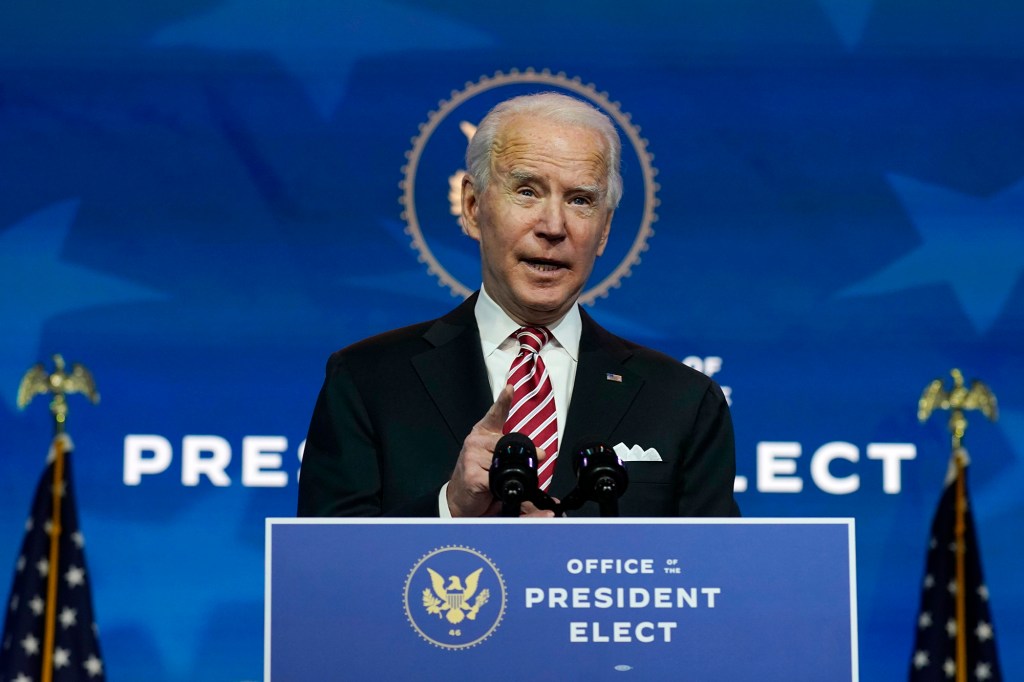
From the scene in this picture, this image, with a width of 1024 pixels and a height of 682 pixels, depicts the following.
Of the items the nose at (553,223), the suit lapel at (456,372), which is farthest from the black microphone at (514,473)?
the nose at (553,223)

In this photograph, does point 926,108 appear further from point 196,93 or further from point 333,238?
point 196,93

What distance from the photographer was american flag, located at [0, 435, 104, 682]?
4.50 metres

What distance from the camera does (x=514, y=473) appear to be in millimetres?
1861

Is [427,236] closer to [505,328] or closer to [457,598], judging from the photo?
[505,328]

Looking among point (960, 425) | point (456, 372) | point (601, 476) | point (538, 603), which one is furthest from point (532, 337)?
point (960, 425)

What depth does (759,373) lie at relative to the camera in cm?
492

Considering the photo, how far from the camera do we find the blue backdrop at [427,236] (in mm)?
4906

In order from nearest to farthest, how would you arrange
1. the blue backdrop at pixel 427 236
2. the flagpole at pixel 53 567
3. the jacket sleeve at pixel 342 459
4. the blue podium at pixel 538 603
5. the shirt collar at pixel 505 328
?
the blue podium at pixel 538 603 → the jacket sleeve at pixel 342 459 → the shirt collar at pixel 505 328 → the flagpole at pixel 53 567 → the blue backdrop at pixel 427 236

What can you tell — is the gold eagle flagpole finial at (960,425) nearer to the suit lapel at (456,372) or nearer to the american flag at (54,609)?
the suit lapel at (456,372)

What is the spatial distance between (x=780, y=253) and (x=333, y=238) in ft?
5.27

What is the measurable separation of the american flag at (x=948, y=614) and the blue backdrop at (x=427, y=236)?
0.87 feet

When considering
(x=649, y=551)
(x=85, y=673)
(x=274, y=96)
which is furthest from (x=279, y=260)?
(x=649, y=551)

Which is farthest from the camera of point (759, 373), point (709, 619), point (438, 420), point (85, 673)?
point (759, 373)

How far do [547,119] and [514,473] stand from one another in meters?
0.96
